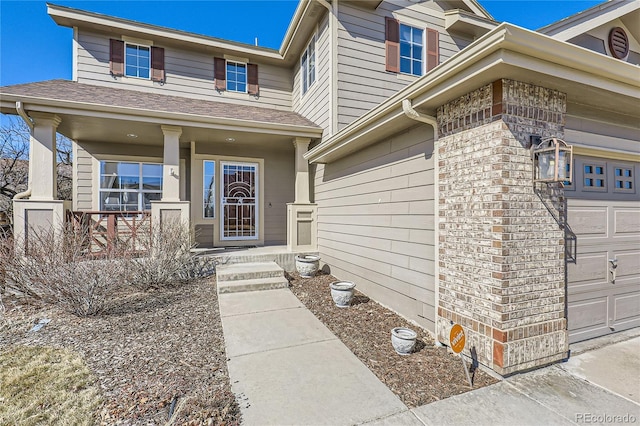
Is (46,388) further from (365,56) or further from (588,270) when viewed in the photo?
(365,56)

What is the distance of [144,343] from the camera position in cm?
316

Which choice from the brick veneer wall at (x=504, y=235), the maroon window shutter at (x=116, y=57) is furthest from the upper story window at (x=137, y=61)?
the brick veneer wall at (x=504, y=235)

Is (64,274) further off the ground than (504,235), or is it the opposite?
(504,235)

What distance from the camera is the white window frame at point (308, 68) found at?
738 cm

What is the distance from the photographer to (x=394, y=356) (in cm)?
293

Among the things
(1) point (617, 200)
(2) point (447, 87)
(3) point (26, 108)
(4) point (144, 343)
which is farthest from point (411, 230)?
(3) point (26, 108)

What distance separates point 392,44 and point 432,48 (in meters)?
1.14

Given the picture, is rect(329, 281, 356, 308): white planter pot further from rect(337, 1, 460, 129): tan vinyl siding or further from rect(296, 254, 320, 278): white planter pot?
rect(337, 1, 460, 129): tan vinyl siding

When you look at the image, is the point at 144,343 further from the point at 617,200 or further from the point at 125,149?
the point at 125,149

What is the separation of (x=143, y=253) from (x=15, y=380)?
2.96 m

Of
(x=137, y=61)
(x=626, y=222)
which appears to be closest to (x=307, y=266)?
(x=626, y=222)

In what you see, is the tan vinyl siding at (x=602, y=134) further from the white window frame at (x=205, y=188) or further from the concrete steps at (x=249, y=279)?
the white window frame at (x=205, y=188)

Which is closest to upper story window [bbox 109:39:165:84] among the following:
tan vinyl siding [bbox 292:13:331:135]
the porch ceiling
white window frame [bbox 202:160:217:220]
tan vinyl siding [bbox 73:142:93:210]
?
the porch ceiling

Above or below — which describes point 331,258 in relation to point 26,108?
below
